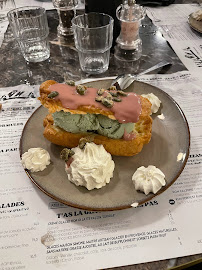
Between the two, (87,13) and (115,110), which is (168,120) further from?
(87,13)

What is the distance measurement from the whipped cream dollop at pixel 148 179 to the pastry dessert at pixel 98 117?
0.09 meters

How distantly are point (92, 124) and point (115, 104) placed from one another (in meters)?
0.10

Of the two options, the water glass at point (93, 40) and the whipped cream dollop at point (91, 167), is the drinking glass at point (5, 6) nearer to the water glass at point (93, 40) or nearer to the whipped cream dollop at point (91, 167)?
the water glass at point (93, 40)

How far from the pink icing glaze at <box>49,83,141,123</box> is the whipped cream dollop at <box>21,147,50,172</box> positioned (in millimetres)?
161

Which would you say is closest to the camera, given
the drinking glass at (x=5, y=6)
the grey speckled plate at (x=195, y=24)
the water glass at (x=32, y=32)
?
the water glass at (x=32, y=32)

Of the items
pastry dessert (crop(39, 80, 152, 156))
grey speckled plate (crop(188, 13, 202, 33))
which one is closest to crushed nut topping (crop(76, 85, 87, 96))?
pastry dessert (crop(39, 80, 152, 156))

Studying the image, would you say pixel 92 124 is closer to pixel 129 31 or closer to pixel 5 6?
pixel 129 31

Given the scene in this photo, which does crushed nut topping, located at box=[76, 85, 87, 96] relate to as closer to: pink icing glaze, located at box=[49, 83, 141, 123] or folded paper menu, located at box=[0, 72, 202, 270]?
pink icing glaze, located at box=[49, 83, 141, 123]

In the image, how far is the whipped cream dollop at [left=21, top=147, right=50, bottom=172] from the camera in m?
0.73

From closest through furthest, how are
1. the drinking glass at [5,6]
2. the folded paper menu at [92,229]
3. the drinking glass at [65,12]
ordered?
the folded paper menu at [92,229]
the drinking glass at [65,12]
the drinking glass at [5,6]

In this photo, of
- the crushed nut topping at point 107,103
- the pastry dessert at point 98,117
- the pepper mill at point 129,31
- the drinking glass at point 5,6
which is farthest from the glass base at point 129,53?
the drinking glass at point 5,6

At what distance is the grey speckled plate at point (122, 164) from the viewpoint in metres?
0.66

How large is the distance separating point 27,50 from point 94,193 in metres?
0.96

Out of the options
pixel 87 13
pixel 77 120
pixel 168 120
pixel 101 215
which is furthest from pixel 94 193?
pixel 87 13
